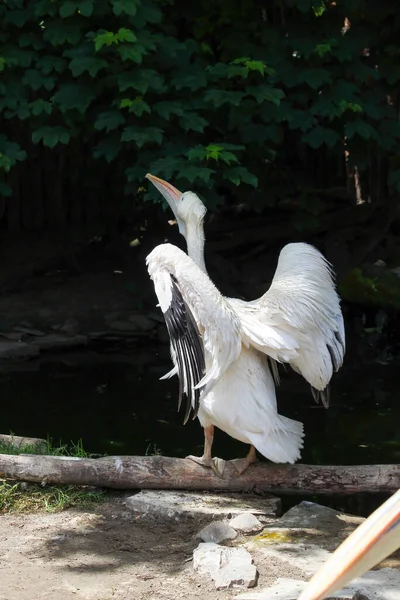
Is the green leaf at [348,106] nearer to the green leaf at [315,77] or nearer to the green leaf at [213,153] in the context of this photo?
the green leaf at [315,77]

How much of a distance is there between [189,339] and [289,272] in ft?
2.13

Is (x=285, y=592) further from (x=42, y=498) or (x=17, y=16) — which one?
(x=17, y=16)

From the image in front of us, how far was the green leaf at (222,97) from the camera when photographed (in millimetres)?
6730

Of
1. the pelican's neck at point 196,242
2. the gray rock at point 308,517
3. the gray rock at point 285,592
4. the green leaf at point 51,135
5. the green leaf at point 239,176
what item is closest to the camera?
the gray rock at point 285,592

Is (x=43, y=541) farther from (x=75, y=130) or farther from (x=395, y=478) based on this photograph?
(x=75, y=130)

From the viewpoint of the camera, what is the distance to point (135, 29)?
6867 mm

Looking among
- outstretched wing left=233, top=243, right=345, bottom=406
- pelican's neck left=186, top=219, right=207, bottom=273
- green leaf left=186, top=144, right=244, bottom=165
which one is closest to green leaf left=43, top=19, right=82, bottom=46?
green leaf left=186, top=144, right=244, bottom=165

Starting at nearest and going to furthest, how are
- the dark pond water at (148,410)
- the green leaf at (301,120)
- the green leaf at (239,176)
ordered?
the dark pond water at (148,410) < the green leaf at (239,176) < the green leaf at (301,120)

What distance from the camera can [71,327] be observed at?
28.6ft

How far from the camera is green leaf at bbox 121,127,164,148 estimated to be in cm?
660

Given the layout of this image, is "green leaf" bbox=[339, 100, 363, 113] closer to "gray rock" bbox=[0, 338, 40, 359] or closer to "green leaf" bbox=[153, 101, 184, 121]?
"green leaf" bbox=[153, 101, 184, 121]

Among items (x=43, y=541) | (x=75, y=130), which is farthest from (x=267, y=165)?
(x=43, y=541)

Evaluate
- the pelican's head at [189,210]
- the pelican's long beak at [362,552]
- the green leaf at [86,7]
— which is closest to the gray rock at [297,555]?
the pelican's head at [189,210]

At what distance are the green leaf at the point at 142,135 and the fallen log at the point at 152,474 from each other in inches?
117
